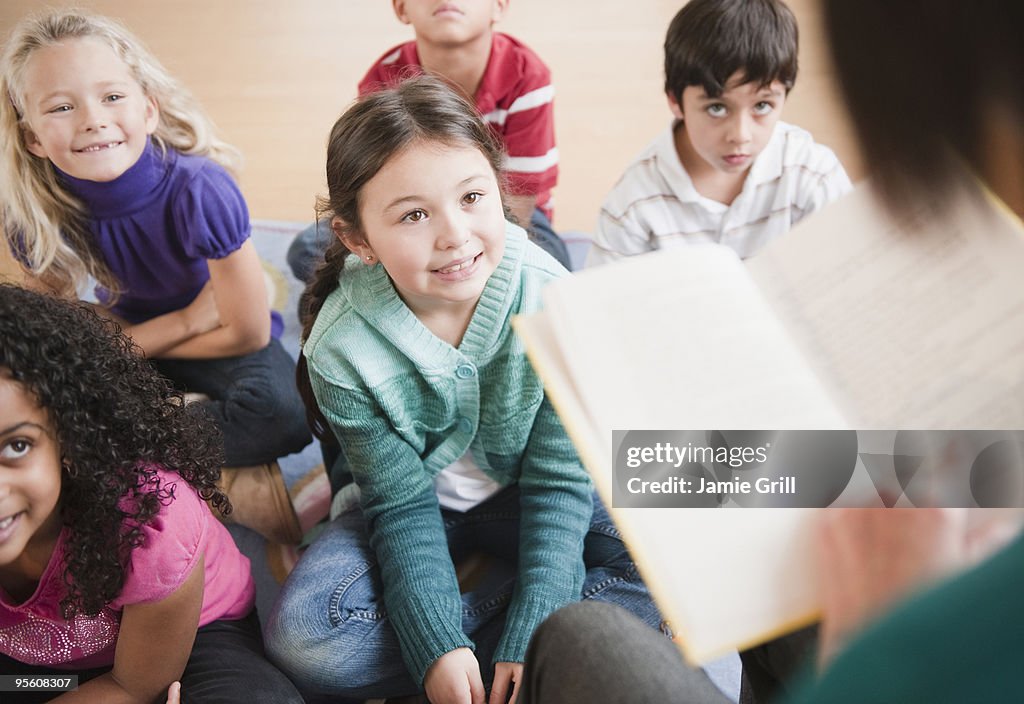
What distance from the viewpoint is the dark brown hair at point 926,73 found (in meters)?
0.34

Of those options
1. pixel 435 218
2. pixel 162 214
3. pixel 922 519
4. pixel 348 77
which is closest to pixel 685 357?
pixel 922 519

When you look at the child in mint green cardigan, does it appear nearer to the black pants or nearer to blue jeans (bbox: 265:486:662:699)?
blue jeans (bbox: 265:486:662:699)

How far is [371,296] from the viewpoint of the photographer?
812 millimetres

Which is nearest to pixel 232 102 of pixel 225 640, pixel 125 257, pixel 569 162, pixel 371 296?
pixel 125 257

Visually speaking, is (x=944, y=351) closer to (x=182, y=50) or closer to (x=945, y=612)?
(x=945, y=612)

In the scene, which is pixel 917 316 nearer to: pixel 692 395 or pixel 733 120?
pixel 692 395

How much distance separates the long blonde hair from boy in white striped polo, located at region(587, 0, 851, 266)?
19.1 inches

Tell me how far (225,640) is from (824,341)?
0.59 metres

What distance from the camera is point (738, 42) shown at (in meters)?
0.99

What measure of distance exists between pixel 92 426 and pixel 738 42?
2.43 feet

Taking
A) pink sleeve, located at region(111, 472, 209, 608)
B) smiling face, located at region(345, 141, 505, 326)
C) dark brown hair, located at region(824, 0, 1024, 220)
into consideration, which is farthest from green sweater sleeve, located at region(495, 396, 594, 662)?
dark brown hair, located at region(824, 0, 1024, 220)

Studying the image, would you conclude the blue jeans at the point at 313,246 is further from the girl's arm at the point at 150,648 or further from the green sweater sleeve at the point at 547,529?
the girl's arm at the point at 150,648

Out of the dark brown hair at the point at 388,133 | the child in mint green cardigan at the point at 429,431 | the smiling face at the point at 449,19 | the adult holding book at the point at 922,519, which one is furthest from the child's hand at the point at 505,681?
the smiling face at the point at 449,19

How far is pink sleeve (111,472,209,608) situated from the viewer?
70cm
